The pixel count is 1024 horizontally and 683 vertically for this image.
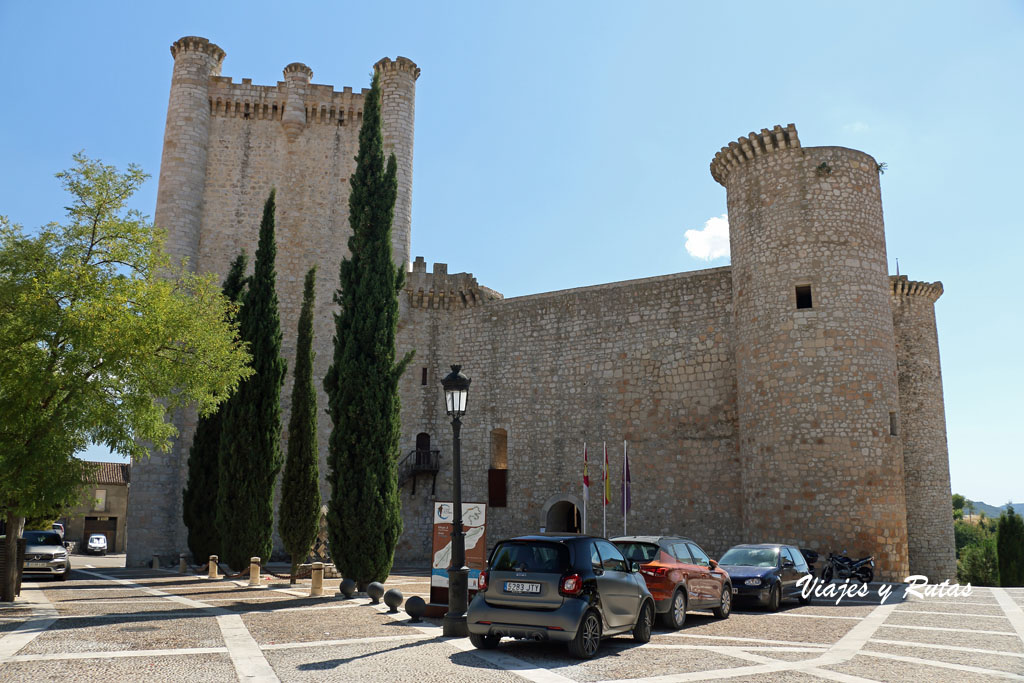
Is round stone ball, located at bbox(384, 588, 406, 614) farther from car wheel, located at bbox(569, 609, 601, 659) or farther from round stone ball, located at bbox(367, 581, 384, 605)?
car wheel, located at bbox(569, 609, 601, 659)

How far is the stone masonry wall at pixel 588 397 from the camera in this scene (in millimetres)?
21219

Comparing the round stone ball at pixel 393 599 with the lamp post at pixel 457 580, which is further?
the round stone ball at pixel 393 599

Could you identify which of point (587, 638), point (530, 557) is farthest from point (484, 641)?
point (587, 638)

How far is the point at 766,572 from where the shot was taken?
12.9m

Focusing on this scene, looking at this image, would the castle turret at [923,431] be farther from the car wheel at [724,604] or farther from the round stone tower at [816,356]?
the car wheel at [724,604]

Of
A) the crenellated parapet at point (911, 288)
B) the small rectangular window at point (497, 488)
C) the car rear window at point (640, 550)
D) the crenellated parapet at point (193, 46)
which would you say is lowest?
the car rear window at point (640, 550)

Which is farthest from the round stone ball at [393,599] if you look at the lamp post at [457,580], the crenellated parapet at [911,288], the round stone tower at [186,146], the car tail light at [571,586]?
the crenellated parapet at [911,288]

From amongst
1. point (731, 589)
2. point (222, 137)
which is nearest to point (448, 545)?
point (731, 589)

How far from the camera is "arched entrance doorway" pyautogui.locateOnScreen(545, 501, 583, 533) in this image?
944 inches

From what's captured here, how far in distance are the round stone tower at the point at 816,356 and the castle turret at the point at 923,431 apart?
6.44 meters

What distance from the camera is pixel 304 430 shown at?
18.0 meters

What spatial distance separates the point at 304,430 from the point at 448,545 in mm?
7487

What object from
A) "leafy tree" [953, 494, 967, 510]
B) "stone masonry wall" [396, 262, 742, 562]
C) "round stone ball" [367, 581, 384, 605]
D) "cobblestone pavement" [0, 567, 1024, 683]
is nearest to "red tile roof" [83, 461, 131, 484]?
"stone masonry wall" [396, 262, 742, 562]

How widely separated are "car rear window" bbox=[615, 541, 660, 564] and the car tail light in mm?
2842
